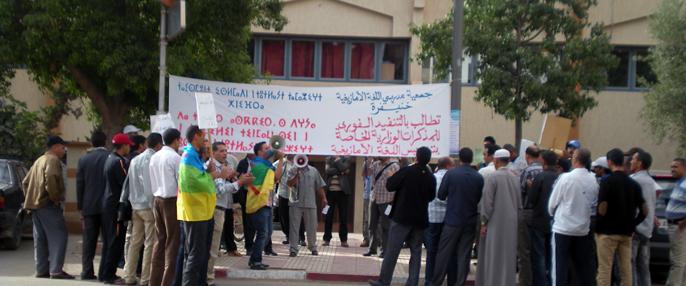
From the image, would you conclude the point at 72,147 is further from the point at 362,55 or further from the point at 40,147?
the point at 362,55

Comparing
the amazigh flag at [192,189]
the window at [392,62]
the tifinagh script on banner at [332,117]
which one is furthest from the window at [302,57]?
the amazigh flag at [192,189]

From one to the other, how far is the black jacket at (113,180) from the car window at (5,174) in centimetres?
422

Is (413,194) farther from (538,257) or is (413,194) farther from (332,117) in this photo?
(332,117)

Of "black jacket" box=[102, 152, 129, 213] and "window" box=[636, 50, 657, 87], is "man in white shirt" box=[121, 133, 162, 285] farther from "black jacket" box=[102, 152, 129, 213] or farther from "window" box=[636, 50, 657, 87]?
"window" box=[636, 50, 657, 87]

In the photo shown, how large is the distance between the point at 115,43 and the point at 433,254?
6662 millimetres

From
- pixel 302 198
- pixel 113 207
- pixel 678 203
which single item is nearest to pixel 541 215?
pixel 678 203

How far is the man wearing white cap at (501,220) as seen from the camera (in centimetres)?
712

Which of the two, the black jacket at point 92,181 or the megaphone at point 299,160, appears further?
the megaphone at point 299,160

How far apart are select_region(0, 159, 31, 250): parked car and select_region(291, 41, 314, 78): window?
836 cm

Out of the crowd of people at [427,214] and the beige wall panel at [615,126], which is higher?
the beige wall panel at [615,126]

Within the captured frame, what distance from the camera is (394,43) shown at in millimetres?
16906

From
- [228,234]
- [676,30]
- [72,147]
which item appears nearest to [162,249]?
[228,234]

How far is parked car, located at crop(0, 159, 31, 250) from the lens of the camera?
9883 millimetres

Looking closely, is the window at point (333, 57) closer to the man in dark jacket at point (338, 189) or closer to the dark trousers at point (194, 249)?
the man in dark jacket at point (338, 189)
